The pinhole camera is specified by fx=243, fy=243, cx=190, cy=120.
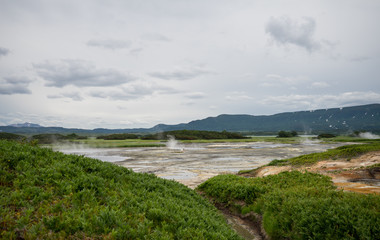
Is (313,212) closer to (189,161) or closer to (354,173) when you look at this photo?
(354,173)

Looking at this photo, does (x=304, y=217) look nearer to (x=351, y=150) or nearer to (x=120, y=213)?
(x=120, y=213)

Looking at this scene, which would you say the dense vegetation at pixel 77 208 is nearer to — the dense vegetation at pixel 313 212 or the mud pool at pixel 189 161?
the mud pool at pixel 189 161

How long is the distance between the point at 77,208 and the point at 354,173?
16.8 m

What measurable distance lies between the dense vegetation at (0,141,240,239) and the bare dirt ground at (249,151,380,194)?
8.14m

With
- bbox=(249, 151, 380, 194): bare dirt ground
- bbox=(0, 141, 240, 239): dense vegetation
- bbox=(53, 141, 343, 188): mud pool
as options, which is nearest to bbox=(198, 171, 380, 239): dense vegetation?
bbox=(249, 151, 380, 194): bare dirt ground

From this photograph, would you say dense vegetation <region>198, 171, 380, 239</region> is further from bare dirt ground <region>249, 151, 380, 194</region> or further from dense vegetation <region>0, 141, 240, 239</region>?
dense vegetation <region>0, 141, 240, 239</region>

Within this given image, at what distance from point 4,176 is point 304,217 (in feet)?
32.1

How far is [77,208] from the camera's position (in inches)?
265

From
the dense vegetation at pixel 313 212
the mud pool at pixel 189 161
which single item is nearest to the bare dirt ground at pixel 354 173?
the dense vegetation at pixel 313 212

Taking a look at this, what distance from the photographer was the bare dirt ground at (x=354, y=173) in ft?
41.4

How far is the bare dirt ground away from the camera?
41.4ft

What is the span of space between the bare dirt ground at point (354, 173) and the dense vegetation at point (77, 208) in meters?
8.14

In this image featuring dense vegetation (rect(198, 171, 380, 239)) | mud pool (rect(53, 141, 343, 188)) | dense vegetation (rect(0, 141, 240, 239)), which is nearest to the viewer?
dense vegetation (rect(0, 141, 240, 239))

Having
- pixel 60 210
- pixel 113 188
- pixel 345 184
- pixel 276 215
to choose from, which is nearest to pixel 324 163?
pixel 345 184
